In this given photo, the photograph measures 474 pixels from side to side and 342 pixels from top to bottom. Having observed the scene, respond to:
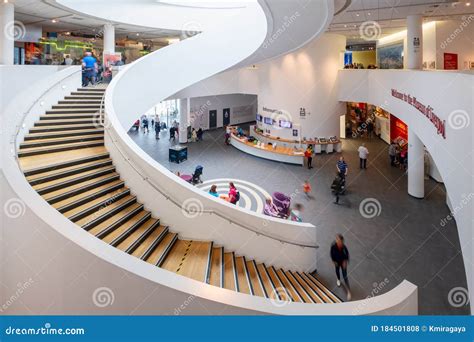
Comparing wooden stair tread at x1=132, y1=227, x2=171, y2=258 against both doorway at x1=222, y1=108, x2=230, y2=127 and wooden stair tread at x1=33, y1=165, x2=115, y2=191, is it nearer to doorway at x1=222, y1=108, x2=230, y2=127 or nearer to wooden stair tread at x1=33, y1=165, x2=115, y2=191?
wooden stair tread at x1=33, y1=165, x2=115, y2=191

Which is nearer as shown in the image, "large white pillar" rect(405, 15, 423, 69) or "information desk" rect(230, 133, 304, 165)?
"large white pillar" rect(405, 15, 423, 69)

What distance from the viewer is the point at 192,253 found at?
5977 mm

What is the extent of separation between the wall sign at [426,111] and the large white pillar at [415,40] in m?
1.67

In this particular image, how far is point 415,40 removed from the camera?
38.2 ft

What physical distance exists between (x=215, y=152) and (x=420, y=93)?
12.3 m

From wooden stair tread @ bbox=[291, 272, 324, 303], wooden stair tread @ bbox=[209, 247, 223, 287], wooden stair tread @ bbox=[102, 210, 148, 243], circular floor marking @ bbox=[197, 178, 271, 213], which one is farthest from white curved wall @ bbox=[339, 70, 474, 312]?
circular floor marking @ bbox=[197, 178, 271, 213]

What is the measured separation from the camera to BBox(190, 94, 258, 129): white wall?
24219 millimetres

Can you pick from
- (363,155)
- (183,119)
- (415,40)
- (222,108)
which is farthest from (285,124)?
(222,108)

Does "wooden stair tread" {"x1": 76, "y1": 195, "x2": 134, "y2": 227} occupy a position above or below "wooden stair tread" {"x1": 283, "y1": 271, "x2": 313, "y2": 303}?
above

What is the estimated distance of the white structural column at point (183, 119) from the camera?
66.6 feet

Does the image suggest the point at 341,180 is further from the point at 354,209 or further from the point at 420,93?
the point at 420,93

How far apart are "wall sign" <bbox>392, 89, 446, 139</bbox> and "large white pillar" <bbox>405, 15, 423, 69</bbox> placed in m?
1.67

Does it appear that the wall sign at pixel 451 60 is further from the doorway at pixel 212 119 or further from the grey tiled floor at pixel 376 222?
the doorway at pixel 212 119
